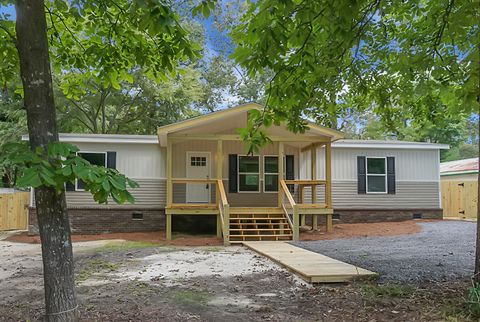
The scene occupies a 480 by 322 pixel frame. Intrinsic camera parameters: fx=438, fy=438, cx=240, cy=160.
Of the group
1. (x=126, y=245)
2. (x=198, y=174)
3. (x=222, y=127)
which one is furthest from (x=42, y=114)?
(x=198, y=174)

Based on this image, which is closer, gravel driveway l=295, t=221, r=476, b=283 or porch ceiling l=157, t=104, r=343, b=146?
gravel driveway l=295, t=221, r=476, b=283

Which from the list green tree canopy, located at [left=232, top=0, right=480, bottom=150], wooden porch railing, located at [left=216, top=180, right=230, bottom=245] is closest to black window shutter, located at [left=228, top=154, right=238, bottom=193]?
wooden porch railing, located at [left=216, top=180, right=230, bottom=245]

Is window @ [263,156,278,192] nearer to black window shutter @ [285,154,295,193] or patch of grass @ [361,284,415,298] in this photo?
black window shutter @ [285,154,295,193]

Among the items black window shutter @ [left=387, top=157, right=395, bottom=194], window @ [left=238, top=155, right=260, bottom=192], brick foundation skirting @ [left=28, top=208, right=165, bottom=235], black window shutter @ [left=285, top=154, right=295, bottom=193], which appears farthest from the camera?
black window shutter @ [left=387, top=157, right=395, bottom=194]

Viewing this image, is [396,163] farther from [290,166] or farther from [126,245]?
[126,245]

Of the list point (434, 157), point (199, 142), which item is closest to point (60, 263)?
point (199, 142)

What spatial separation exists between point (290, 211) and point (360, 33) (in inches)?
351

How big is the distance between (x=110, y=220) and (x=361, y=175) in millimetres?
8918

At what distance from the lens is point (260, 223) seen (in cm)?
1234

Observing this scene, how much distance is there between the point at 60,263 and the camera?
352 centimetres

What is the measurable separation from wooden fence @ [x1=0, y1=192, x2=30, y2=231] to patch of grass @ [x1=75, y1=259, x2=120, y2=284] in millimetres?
9951

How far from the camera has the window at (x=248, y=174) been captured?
15.0 meters

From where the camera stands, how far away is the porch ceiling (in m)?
12.1

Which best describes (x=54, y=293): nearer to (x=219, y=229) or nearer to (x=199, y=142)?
(x=219, y=229)
